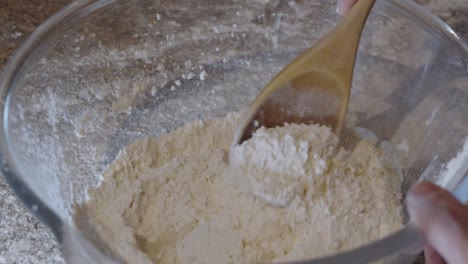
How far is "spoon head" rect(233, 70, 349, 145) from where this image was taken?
79 cm

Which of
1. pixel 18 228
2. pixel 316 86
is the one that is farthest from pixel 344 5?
pixel 18 228

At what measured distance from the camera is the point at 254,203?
72cm

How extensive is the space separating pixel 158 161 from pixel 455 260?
0.49 metres

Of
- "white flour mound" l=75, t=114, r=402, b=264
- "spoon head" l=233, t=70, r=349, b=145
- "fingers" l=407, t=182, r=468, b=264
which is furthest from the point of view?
"spoon head" l=233, t=70, r=349, b=145

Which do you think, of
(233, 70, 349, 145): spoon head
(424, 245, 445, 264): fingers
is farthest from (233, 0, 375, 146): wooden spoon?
(424, 245, 445, 264): fingers

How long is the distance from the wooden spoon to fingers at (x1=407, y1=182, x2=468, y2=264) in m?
0.28

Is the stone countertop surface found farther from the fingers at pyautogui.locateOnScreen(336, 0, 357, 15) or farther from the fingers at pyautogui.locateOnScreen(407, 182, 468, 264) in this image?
the fingers at pyautogui.locateOnScreen(407, 182, 468, 264)

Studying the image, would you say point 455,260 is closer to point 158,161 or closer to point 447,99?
point 447,99

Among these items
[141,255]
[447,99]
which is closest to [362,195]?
[447,99]

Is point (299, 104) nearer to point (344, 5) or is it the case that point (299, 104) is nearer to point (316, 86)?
point (316, 86)

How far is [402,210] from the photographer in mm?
729

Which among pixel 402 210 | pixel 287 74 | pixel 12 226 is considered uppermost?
pixel 287 74

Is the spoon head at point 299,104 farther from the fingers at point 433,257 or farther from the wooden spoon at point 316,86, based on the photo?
the fingers at point 433,257

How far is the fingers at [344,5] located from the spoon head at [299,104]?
0.51 ft
